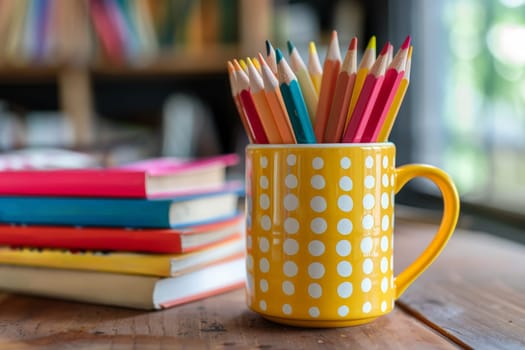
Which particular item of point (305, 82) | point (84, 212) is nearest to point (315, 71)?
point (305, 82)

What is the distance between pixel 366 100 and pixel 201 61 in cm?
140

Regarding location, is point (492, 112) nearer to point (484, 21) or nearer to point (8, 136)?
point (484, 21)

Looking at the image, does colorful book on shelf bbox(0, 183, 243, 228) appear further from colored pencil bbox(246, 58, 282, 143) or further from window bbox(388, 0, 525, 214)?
window bbox(388, 0, 525, 214)

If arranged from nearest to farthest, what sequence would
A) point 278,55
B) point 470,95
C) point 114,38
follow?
point 278,55 → point 470,95 → point 114,38

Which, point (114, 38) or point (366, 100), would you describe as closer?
point (366, 100)

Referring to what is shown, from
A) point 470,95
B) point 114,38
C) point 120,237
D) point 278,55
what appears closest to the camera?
point 278,55

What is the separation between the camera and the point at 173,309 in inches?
20.3

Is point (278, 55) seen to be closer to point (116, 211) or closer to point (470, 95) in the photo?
point (116, 211)

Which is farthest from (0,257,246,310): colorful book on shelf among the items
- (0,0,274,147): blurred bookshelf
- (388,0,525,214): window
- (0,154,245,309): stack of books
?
(0,0,274,147): blurred bookshelf

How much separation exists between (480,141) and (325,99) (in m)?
1.10

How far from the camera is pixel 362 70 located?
439 millimetres

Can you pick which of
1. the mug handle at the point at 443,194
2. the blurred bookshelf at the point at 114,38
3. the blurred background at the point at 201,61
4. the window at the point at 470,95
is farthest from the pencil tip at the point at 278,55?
the blurred bookshelf at the point at 114,38

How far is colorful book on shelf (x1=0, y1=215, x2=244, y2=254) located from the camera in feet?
1.73

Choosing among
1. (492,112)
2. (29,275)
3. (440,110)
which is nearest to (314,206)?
(29,275)
